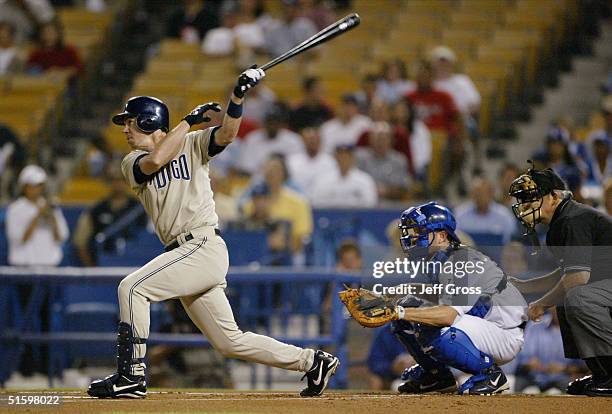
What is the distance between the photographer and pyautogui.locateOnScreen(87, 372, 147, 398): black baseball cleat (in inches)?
269

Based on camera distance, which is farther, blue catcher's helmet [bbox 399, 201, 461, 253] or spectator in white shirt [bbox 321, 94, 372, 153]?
spectator in white shirt [bbox 321, 94, 372, 153]

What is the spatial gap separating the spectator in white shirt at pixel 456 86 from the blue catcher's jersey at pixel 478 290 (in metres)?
6.76

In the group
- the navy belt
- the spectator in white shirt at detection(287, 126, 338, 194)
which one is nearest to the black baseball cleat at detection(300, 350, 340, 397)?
the navy belt

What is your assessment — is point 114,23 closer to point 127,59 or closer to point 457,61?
point 127,59

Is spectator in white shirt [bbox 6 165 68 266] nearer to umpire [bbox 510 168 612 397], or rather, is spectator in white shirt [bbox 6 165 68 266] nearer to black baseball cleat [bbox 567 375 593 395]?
umpire [bbox 510 168 612 397]

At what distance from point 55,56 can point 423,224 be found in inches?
377

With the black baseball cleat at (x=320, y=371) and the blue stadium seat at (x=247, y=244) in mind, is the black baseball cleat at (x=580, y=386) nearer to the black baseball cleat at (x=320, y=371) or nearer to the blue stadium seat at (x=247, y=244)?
the black baseball cleat at (x=320, y=371)

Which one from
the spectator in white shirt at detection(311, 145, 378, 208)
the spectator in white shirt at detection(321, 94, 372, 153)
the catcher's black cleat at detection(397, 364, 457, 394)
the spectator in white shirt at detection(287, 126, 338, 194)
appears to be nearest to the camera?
the catcher's black cleat at detection(397, 364, 457, 394)

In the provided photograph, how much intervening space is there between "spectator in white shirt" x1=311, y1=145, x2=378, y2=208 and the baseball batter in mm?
5553

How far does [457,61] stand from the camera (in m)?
14.9

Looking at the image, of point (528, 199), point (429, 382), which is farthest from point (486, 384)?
point (528, 199)

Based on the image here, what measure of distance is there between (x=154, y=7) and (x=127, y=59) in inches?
47.5

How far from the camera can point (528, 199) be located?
717 cm

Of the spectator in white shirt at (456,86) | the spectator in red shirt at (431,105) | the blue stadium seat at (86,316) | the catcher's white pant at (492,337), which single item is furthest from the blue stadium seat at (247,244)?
the catcher's white pant at (492,337)
